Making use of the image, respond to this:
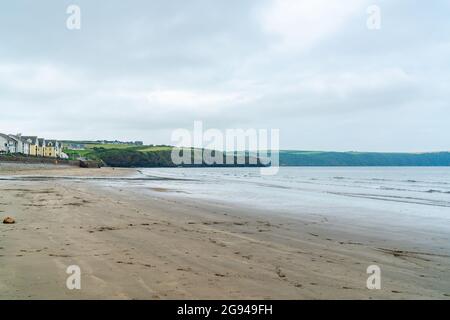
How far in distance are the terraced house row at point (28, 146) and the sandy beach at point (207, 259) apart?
86.6 meters

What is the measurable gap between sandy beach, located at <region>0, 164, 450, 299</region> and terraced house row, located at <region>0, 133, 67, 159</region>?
8656cm

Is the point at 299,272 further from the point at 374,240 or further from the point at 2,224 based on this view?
the point at 2,224

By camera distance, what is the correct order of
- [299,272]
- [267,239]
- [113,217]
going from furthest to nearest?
1. [113,217]
2. [267,239]
3. [299,272]

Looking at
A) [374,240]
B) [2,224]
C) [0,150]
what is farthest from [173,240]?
[0,150]

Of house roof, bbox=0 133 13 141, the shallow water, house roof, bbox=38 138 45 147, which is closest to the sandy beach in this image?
the shallow water

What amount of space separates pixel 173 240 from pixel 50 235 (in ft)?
8.92

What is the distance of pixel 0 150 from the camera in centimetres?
8731

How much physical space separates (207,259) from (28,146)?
4848 inches

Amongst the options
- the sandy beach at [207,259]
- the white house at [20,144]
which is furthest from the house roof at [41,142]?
the sandy beach at [207,259]

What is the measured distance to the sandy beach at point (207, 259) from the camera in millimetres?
4809

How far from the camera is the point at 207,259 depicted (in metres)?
6.50

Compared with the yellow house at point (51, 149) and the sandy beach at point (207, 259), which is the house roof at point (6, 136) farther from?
the sandy beach at point (207, 259)

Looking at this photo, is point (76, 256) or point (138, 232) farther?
point (138, 232)

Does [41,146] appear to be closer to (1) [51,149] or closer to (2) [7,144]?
(1) [51,149]
